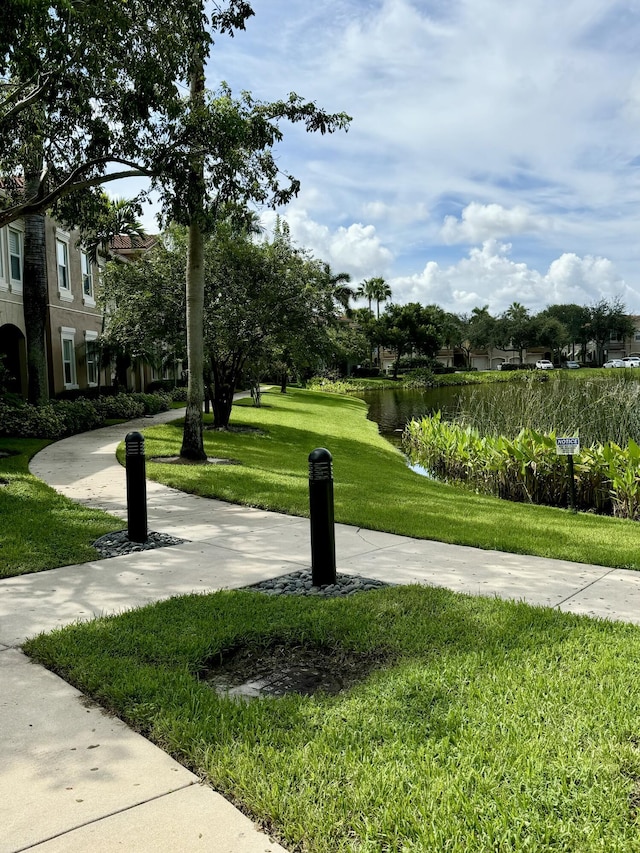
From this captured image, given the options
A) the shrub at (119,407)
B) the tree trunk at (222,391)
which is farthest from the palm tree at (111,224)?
the shrub at (119,407)

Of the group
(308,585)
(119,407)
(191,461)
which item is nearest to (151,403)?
(119,407)

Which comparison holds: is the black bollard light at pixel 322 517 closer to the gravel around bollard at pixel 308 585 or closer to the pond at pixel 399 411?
the gravel around bollard at pixel 308 585

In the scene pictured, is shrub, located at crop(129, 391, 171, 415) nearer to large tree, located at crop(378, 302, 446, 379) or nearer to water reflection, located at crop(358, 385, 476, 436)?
water reflection, located at crop(358, 385, 476, 436)

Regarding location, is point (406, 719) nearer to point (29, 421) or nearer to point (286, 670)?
point (286, 670)

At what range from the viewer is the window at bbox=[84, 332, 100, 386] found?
2649cm

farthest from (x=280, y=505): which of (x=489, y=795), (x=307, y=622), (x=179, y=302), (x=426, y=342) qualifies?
(x=426, y=342)

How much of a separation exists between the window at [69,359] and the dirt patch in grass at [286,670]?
71.9 feet

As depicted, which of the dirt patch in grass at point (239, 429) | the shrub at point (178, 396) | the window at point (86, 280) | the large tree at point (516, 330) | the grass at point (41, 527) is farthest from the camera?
the large tree at point (516, 330)

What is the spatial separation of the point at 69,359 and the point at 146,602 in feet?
70.3

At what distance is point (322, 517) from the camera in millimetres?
5914

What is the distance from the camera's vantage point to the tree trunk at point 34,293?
62.1ft

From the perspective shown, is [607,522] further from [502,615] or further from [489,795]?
[489,795]

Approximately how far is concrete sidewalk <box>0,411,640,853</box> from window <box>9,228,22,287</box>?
11.0 meters

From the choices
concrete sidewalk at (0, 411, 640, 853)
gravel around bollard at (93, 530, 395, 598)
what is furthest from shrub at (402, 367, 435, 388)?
gravel around bollard at (93, 530, 395, 598)
